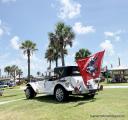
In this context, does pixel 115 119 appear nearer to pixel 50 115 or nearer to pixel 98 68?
pixel 50 115

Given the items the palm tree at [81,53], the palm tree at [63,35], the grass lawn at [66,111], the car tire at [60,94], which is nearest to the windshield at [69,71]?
the car tire at [60,94]

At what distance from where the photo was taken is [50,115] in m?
12.8

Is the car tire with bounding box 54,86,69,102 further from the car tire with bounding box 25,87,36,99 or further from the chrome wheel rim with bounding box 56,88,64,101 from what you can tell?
the car tire with bounding box 25,87,36,99

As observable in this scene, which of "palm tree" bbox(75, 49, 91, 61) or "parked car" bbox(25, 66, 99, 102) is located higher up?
"palm tree" bbox(75, 49, 91, 61)

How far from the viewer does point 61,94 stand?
55.1ft

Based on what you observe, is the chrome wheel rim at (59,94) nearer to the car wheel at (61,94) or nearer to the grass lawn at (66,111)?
the car wheel at (61,94)

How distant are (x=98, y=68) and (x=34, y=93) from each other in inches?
198

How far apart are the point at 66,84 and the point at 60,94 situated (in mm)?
642

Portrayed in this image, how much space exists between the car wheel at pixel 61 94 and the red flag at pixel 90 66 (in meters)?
1.25

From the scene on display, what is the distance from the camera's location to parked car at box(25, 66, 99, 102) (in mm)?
16562

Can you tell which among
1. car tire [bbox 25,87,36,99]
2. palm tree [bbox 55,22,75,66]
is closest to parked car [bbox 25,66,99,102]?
car tire [bbox 25,87,36,99]

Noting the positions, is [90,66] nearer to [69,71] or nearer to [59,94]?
[69,71]

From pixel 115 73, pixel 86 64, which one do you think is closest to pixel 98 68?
pixel 86 64

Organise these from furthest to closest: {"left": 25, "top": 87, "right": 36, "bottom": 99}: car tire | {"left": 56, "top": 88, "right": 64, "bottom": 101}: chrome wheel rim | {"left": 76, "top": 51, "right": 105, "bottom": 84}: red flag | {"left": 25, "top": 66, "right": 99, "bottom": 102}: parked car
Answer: {"left": 25, "top": 87, "right": 36, "bottom": 99}: car tire
{"left": 56, "top": 88, "right": 64, "bottom": 101}: chrome wheel rim
{"left": 25, "top": 66, "right": 99, "bottom": 102}: parked car
{"left": 76, "top": 51, "right": 105, "bottom": 84}: red flag
